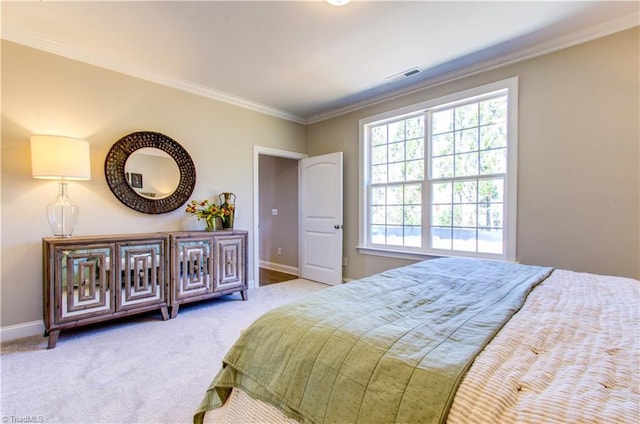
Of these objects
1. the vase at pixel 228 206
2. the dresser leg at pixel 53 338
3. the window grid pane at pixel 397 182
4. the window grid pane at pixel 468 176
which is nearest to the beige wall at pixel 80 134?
the vase at pixel 228 206

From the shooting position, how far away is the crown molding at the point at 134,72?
2518 millimetres

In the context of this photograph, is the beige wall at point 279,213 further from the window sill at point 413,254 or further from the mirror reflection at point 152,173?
the mirror reflection at point 152,173

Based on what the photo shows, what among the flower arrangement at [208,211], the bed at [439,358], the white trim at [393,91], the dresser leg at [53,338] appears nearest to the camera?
the bed at [439,358]

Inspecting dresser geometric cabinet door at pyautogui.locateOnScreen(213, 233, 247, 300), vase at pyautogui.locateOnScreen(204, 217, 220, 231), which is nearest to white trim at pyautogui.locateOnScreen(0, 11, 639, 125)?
vase at pyautogui.locateOnScreen(204, 217, 220, 231)

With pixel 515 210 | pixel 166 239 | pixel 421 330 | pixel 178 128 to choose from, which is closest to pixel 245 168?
pixel 178 128

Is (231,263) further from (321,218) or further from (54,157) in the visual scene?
(54,157)

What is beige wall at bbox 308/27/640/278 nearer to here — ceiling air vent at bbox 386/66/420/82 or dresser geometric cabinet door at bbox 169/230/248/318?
ceiling air vent at bbox 386/66/420/82

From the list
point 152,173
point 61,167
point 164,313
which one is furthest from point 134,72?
point 164,313

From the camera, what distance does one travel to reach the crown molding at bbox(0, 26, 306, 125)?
8.26 ft

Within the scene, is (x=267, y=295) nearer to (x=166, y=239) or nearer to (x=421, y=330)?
(x=166, y=239)

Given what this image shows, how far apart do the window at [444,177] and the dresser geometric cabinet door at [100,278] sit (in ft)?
8.47

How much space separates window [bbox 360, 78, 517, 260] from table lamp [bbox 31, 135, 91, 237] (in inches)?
124

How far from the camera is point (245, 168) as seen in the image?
4.09 m

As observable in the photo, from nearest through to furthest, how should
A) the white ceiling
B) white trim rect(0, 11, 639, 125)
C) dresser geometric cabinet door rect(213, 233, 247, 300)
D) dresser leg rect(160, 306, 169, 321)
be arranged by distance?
the white ceiling < white trim rect(0, 11, 639, 125) < dresser leg rect(160, 306, 169, 321) < dresser geometric cabinet door rect(213, 233, 247, 300)
